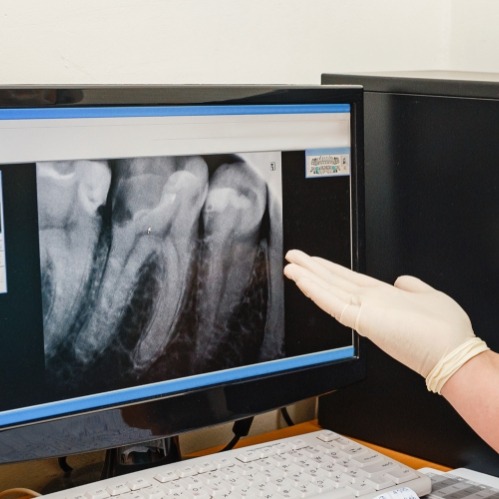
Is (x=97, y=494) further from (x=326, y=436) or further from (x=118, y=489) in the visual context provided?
(x=326, y=436)

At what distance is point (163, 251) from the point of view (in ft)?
2.59

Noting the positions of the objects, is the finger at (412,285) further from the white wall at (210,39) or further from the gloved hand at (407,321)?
the white wall at (210,39)

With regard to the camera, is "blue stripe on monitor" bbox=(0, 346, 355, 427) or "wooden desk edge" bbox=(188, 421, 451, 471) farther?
"wooden desk edge" bbox=(188, 421, 451, 471)

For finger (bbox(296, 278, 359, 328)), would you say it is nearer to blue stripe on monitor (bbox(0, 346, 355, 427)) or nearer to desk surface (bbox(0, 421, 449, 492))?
blue stripe on monitor (bbox(0, 346, 355, 427))

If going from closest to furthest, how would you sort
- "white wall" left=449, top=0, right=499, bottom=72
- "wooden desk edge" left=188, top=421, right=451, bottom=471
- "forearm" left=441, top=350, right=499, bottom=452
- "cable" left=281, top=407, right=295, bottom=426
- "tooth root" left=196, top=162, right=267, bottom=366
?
"forearm" left=441, top=350, right=499, bottom=452, "tooth root" left=196, top=162, right=267, bottom=366, "wooden desk edge" left=188, top=421, right=451, bottom=471, "cable" left=281, top=407, right=295, bottom=426, "white wall" left=449, top=0, right=499, bottom=72

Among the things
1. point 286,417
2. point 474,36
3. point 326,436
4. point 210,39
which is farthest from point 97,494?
point 474,36

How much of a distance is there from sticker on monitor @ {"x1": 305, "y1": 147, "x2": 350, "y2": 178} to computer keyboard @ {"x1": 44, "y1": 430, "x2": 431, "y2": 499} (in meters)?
0.27

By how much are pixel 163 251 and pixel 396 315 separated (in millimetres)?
218

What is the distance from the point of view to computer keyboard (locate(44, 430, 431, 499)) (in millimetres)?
762

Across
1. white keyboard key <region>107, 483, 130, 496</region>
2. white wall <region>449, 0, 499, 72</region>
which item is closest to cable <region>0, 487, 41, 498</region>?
white keyboard key <region>107, 483, 130, 496</region>

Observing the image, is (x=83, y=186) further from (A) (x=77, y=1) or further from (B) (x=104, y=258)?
(A) (x=77, y=1)

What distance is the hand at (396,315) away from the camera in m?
0.71

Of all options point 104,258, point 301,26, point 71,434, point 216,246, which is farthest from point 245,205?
point 301,26

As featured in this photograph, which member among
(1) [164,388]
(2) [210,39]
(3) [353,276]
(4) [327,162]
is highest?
(2) [210,39]
